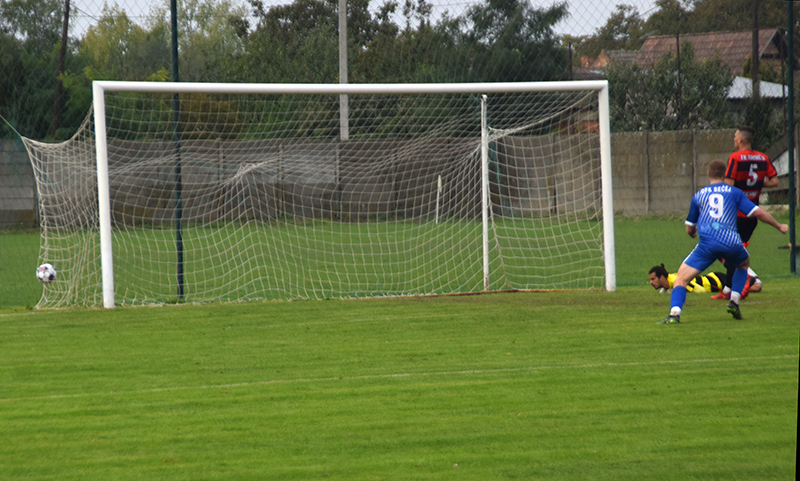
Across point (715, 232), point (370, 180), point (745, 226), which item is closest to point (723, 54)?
point (370, 180)

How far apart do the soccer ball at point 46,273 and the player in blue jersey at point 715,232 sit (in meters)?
6.49

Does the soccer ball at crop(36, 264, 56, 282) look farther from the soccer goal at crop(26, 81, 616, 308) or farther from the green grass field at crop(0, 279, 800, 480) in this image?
the green grass field at crop(0, 279, 800, 480)

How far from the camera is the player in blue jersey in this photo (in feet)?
21.4

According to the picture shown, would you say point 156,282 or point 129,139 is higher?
point 129,139

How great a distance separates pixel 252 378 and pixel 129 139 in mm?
10170

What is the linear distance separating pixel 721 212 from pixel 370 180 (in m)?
8.12

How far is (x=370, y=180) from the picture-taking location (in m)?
14.0

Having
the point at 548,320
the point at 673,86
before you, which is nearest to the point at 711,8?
the point at 673,86

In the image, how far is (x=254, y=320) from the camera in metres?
7.33

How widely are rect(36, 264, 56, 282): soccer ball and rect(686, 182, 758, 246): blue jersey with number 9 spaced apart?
265 inches

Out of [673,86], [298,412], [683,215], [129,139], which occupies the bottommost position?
[298,412]

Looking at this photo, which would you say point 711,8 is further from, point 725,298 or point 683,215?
point 725,298

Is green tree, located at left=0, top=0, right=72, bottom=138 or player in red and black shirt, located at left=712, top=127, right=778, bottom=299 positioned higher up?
green tree, located at left=0, top=0, right=72, bottom=138

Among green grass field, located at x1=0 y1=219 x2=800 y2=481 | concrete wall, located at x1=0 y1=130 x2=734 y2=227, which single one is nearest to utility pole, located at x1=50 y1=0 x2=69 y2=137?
concrete wall, located at x1=0 y1=130 x2=734 y2=227
